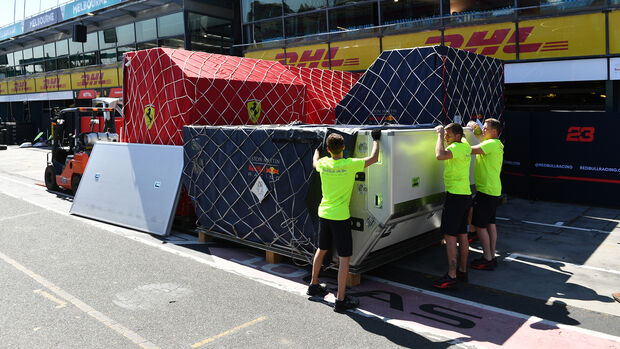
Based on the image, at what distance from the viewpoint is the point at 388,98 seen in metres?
8.84

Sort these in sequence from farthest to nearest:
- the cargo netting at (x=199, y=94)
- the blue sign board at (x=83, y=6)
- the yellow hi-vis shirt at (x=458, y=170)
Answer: the blue sign board at (x=83, y=6) < the cargo netting at (x=199, y=94) < the yellow hi-vis shirt at (x=458, y=170)

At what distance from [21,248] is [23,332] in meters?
3.34

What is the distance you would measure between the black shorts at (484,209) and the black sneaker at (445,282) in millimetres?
1006

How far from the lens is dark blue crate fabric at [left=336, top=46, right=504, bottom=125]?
799 cm

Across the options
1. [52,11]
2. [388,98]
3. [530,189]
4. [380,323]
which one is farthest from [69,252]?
[52,11]

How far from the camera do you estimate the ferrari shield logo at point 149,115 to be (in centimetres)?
904

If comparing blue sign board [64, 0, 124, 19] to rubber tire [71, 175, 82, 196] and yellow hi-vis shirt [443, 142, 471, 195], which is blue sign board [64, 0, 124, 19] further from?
yellow hi-vis shirt [443, 142, 471, 195]

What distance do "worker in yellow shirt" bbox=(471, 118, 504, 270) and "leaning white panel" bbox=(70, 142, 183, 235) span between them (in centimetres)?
482

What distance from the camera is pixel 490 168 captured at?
612 cm

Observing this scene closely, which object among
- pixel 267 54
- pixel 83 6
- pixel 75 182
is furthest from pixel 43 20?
pixel 75 182

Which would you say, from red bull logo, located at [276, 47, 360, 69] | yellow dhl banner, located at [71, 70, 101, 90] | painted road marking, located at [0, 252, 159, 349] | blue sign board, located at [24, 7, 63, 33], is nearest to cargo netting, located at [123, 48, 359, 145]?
painted road marking, located at [0, 252, 159, 349]

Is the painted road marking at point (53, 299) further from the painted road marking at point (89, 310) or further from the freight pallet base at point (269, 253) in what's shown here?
the freight pallet base at point (269, 253)

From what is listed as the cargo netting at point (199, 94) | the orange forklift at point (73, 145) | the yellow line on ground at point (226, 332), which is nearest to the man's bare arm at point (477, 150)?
the yellow line on ground at point (226, 332)

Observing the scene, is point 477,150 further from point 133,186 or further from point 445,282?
point 133,186
